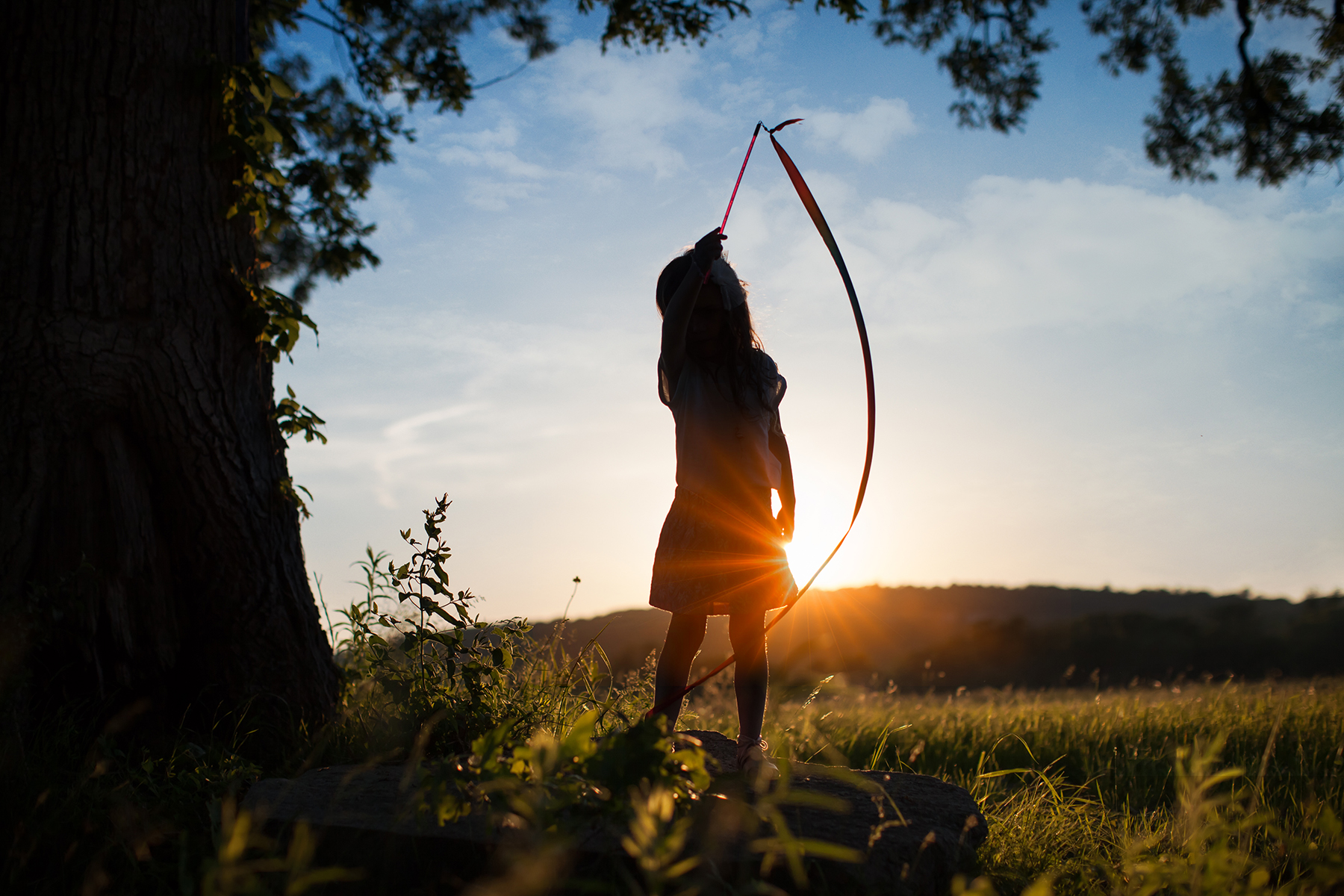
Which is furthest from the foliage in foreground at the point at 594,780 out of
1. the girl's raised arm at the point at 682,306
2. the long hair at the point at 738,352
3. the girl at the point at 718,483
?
the long hair at the point at 738,352

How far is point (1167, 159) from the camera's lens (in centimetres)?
599

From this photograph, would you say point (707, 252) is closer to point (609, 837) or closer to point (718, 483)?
point (718, 483)

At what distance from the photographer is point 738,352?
2984 millimetres

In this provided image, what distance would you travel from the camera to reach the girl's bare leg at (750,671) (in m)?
2.69

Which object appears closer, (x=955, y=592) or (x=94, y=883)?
(x=94, y=883)

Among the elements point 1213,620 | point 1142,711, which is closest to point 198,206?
point 1142,711

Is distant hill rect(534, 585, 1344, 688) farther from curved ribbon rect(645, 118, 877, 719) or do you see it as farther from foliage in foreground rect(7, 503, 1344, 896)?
curved ribbon rect(645, 118, 877, 719)

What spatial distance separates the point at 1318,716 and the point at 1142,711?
860 millimetres

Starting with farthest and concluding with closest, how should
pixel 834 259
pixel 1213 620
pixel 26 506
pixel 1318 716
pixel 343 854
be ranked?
1. pixel 1213 620
2. pixel 1318 716
3. pixel 834 259
4. pixel 26 506
5. pixel 343 854

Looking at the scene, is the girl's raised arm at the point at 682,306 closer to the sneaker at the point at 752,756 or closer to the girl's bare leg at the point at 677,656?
the girl's bare leg at the point at 677,656

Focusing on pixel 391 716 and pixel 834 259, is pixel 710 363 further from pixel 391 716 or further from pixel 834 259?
pixel 391 716

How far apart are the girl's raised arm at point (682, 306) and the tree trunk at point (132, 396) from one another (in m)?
1.69

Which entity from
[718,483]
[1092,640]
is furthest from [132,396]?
[1092,640]

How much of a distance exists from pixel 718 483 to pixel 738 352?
496 mm
